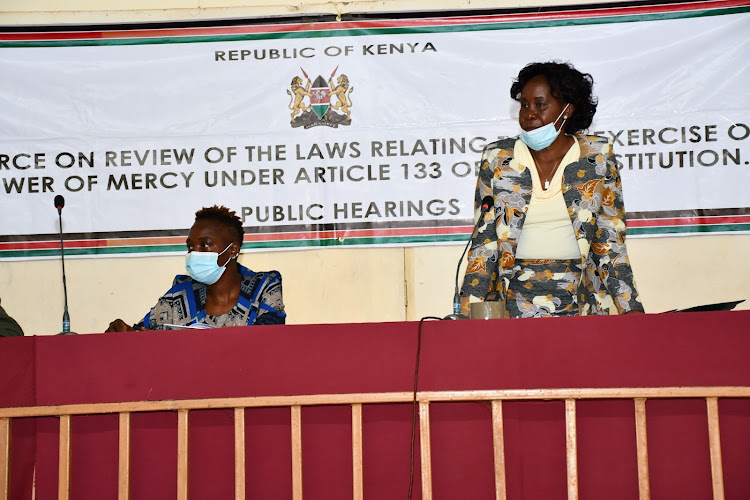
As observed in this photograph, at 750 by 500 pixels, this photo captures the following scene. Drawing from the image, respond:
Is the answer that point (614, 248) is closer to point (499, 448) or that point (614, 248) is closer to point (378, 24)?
point (499, 448)

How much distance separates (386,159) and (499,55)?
719 millimetres

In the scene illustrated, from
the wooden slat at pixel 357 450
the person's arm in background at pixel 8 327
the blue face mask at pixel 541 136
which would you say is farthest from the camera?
Result: the person's arm in background at pixel 8 327

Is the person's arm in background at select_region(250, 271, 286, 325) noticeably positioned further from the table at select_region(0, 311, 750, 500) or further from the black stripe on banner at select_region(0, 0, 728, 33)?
the black stripe on banner at select_region(0, 0, 728, 33)

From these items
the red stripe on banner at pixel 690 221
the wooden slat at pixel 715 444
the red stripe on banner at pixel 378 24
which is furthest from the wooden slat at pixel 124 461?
the red stripe on banner at pixel 690 221

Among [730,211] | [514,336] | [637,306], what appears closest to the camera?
[514,336]

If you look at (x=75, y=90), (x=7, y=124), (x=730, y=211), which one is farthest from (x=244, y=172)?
(x=730, y=211)

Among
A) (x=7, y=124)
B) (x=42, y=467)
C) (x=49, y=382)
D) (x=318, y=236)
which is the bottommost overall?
(x=42, y=467)

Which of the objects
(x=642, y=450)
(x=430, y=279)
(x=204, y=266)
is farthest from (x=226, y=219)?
(x=642, y=450)

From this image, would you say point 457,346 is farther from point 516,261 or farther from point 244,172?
Result: point 244,172

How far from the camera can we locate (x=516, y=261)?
2721 mm

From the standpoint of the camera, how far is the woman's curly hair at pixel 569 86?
2885 millimetres

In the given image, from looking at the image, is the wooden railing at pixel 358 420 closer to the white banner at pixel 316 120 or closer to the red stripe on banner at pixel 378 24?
the white banner at pixel 316 120

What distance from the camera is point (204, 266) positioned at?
3078mm

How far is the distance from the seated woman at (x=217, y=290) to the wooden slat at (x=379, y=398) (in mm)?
889
